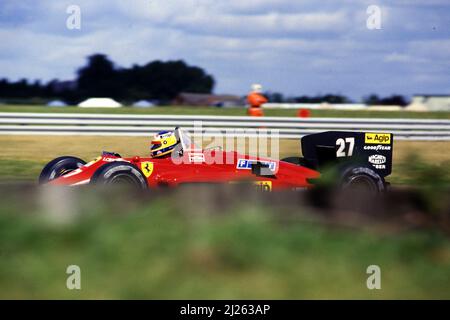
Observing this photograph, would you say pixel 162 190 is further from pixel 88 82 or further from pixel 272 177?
pixel 88 82

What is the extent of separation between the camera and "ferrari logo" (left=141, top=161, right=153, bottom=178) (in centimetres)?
771

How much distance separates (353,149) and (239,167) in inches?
53.5

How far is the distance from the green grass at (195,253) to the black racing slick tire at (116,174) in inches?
66.8

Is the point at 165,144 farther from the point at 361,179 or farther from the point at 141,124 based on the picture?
the point at 141,124

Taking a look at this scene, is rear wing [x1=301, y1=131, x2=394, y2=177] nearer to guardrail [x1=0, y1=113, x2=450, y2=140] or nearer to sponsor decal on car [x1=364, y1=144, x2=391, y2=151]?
sponsor decal on car [x1=364, y1=144, x2=391, y2=151]

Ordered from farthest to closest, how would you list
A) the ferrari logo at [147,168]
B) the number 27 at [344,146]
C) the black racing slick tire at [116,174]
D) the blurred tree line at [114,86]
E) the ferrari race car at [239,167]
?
the blurred tree line at [114,86], the number 27 at [344,146], the ferrari logo at [147,168], the ferrari race car at [239,167], the black racing slick tire at [116,174]

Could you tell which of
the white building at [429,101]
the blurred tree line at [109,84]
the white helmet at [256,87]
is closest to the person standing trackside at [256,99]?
the white helmet at [256,87]

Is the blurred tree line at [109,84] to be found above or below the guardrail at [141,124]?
above

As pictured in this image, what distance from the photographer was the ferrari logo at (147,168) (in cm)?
771

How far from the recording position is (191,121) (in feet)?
46.6

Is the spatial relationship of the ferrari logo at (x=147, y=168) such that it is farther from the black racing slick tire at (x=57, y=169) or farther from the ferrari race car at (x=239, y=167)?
the black racing slick tire at (x=57, y=169)

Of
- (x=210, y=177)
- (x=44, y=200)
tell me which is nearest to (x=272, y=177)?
(x=210, y=177)

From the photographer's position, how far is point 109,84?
32.6 meters

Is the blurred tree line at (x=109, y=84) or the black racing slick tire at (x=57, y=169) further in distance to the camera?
the blurred tree line at (x=109, y=84)
